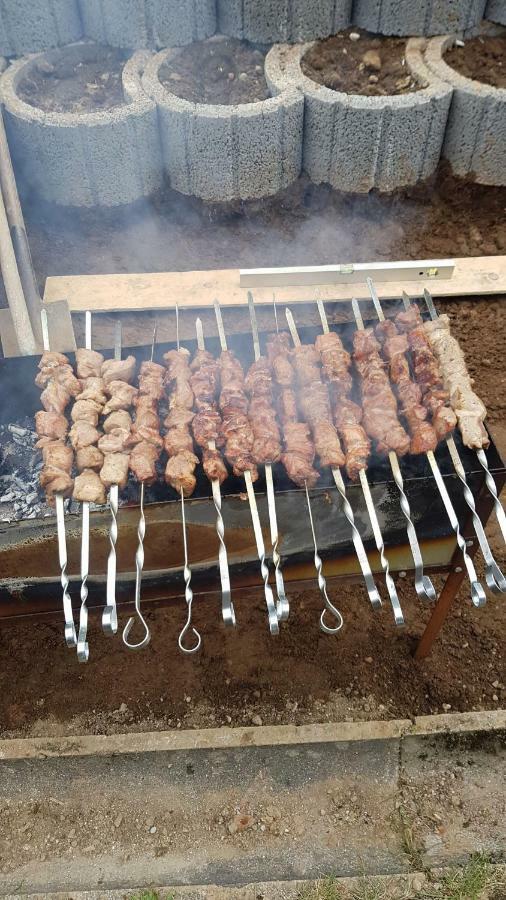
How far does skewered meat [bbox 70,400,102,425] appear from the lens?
3.79 metres

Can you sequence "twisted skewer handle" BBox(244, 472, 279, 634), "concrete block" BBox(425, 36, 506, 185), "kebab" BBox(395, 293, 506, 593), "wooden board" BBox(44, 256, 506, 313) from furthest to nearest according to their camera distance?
1. "concrete block" BBox(425, 36, 506, 185)
2. "wooden board" BBox(44, 256, 506, 313)
3. "kebab" BBox(395, 293, 506, 593)
4. "twisted skewer handle" BBox(244, 472, 279, 634)

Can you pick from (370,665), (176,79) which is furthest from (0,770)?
(176,79)

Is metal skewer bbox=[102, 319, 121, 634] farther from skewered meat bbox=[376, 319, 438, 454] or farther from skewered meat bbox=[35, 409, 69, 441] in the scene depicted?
skewered meat bbox=[376, 319, 438, 454]

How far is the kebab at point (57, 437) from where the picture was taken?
3.18 m

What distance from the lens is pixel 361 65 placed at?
761 cm

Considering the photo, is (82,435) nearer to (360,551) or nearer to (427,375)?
(360,551)

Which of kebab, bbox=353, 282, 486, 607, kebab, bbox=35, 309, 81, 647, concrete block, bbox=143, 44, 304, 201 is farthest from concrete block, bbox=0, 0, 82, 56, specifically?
kebab, bbox=353, 282, 486, 607

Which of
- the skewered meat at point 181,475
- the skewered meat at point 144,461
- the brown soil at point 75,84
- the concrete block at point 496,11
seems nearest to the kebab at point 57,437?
the skewered meat at point 144,461

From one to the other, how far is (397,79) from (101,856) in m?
7.76

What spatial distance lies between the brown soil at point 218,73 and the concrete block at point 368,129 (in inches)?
12.5

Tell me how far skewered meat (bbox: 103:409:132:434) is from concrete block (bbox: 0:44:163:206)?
4.13 m

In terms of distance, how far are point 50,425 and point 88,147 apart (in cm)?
426

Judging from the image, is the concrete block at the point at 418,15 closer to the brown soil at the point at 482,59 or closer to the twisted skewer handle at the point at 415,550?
the brown soil at the point at 482,59

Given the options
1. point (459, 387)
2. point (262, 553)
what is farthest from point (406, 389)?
point (262, 553)
